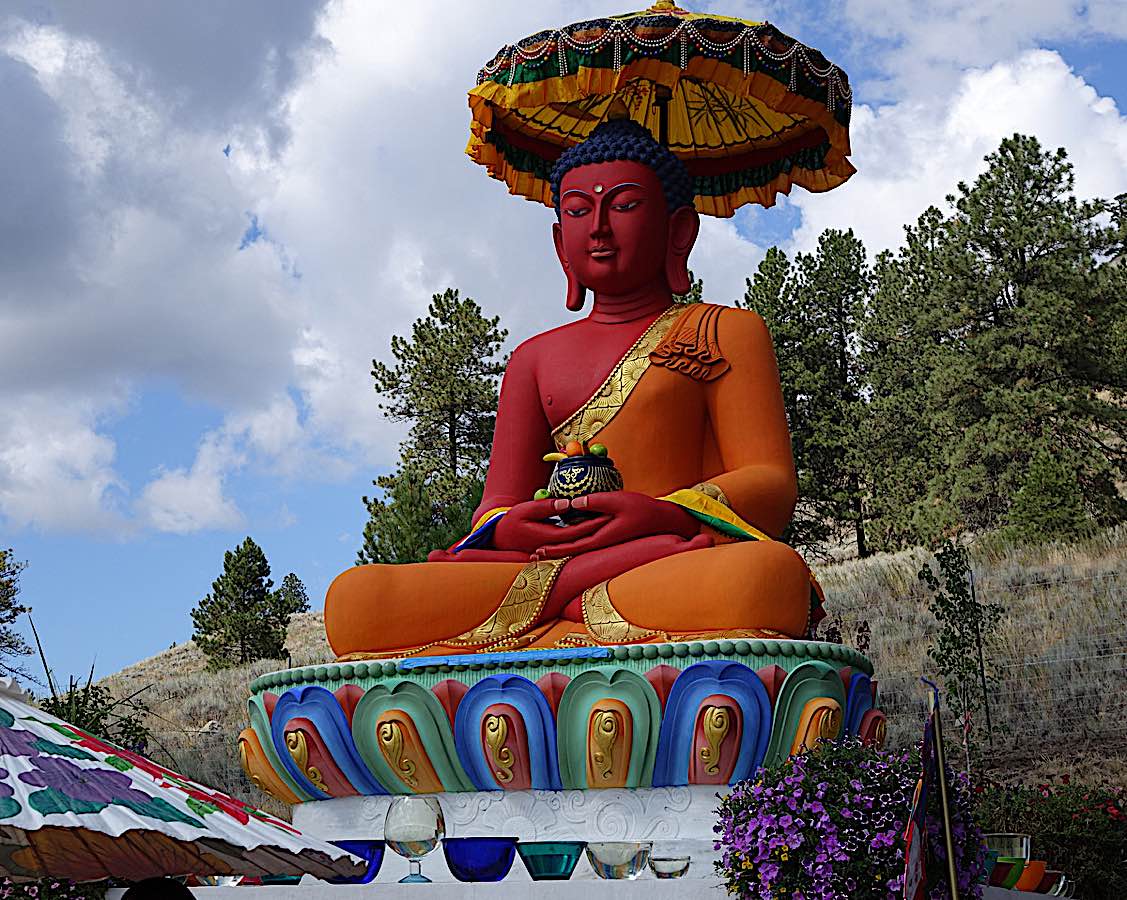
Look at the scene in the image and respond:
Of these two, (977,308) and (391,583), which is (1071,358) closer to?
(977,308)

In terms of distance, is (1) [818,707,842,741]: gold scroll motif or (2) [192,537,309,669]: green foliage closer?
(1) [818,707,842,741]: gold scroll motif

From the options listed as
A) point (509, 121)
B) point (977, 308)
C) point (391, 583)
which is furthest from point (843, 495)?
point (391, 583)

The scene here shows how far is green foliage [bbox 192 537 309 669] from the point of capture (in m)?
25.4

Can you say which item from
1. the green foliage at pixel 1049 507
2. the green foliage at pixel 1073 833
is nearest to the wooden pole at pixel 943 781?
the green foliage at pixel 1073 833

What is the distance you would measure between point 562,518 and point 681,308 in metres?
1.39

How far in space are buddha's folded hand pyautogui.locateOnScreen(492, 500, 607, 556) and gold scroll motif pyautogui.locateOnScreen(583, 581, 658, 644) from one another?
0.87ft

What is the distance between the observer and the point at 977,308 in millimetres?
23734

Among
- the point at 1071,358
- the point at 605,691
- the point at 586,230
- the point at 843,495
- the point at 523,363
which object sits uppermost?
the point at 1071,358

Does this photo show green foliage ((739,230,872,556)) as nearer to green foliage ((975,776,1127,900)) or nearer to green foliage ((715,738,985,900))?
green foliage ((975,776,1127,900))

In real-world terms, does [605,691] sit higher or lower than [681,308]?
lower

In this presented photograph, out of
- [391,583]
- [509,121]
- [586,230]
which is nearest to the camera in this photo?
[391,583]

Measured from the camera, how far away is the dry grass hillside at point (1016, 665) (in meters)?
11.8

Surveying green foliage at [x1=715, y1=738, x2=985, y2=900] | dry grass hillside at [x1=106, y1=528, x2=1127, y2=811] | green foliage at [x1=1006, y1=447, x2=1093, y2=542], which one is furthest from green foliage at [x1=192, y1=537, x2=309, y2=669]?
green foliage at [x1=715, y1=738, x2=985, y2=900]

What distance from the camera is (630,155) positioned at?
7.08m
